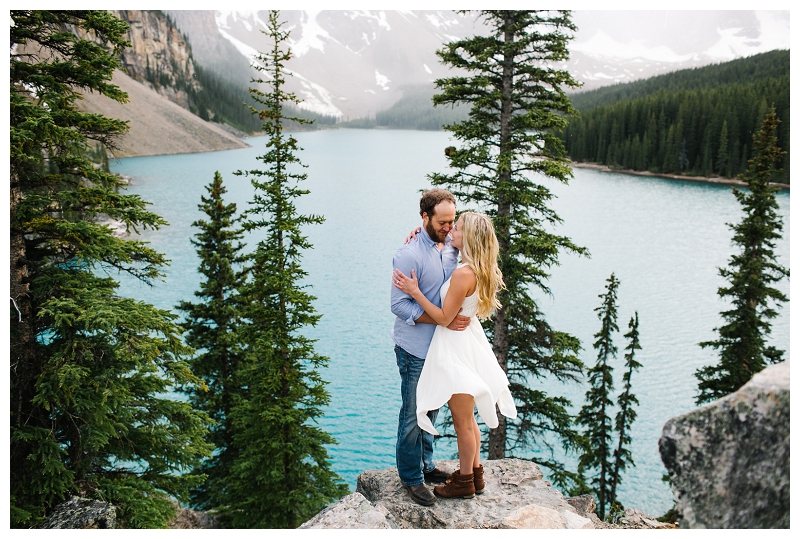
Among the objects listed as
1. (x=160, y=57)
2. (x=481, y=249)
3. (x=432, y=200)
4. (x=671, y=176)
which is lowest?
(x=481, y=249)

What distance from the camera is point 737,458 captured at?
3070 mm

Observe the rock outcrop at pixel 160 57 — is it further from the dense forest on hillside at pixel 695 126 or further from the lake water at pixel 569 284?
the dense forest on hillside at pixel 695 126

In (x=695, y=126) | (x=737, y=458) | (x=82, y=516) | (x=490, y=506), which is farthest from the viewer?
(x=695, y=126)

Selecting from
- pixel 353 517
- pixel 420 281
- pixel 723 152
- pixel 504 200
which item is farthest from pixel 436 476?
pixel 723 152

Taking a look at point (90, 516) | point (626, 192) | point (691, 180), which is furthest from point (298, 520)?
point (691, 180)

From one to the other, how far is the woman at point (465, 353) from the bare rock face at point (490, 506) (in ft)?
0.68

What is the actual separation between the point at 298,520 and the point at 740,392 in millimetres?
12390

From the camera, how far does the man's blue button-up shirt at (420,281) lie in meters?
4.59

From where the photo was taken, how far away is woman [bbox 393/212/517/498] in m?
4.39

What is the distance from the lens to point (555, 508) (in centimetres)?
539

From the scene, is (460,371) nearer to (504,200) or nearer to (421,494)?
(421,494)

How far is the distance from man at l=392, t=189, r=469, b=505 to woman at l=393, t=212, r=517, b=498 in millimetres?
96

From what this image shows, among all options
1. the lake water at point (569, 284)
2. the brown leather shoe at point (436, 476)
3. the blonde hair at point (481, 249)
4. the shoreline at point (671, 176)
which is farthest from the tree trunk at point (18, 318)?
the shoreline at point (671, 176)

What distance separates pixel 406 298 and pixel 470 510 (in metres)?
2.29
